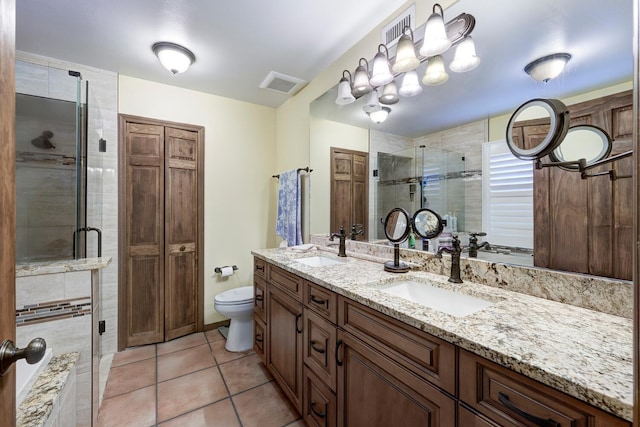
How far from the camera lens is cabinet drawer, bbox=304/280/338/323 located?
120 cm

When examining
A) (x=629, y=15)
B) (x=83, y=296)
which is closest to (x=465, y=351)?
(x=629, y=15)

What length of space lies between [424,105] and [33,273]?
2.23 metres

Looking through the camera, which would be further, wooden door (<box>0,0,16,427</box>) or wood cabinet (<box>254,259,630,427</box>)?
wood cabinet (<box>254,259,630,427</box>)

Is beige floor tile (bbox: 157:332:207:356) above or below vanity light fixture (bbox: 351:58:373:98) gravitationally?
below

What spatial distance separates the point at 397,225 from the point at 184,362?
200 centimetres

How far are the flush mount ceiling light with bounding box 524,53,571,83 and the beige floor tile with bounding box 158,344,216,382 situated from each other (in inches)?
105

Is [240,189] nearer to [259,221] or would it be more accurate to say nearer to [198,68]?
[259,221]

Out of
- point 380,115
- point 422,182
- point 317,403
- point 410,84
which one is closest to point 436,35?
point 410,84

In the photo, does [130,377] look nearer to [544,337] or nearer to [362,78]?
[544,337]

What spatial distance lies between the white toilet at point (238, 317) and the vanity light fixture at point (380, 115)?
177cm

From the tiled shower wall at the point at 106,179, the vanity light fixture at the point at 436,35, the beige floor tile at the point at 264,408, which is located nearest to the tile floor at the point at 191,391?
the beige floor tile at the point at 264,408

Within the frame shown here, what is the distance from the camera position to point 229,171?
9.17ft

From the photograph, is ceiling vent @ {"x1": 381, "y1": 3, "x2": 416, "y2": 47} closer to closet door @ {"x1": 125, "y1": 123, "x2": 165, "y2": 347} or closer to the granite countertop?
the granite countertop

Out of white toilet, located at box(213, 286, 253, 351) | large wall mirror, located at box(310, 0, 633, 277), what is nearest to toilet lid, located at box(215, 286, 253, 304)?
Result: white toilet, located at box(213, 286, 253, 351)
